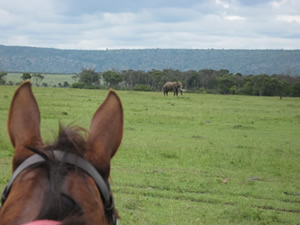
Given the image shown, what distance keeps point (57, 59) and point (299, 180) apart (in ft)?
646

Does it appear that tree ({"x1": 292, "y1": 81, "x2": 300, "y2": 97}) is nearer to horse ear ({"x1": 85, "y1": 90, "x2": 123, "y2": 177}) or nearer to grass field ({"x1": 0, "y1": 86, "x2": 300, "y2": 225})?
grass field ({"x1": 0, "y1": 86, "x2": 300, "y2": 225})

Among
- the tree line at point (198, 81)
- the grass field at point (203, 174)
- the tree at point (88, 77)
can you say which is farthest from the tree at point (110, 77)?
the grass field at point (203, 174)

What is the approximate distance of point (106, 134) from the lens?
169 cm

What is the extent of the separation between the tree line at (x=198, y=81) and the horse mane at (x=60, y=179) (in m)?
44.4

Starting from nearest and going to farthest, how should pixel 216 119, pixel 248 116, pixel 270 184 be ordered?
pixel 270 184 → pixel 216 119 → pixel 248 116

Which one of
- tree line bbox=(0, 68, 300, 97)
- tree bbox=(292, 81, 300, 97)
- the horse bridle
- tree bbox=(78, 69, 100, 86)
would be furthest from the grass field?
tree bbox=(78, 69, 100, 86)

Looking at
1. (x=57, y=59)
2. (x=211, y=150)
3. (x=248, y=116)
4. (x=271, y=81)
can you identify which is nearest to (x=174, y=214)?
(x=211, y=150)

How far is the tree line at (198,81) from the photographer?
159 ft

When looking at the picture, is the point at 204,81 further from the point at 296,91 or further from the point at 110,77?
the point at 296,91

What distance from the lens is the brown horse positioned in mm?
1298

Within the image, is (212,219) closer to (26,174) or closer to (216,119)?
(26,174)

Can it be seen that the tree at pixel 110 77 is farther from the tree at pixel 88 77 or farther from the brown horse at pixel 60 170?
the brown horse at pixel 60 170

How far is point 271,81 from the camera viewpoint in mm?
46125

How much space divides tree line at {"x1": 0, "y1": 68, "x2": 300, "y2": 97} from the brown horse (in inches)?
1743
